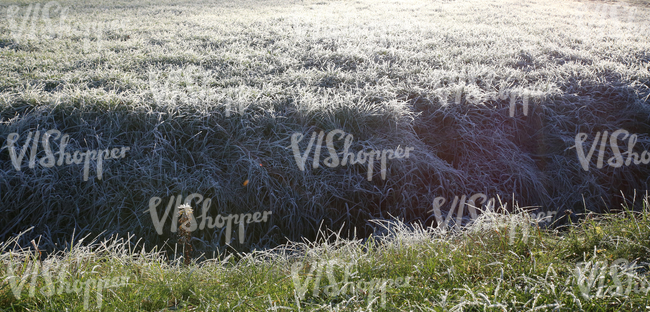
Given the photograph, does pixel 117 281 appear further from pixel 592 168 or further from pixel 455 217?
pixel 592 168

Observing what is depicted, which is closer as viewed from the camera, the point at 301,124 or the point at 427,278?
the point at 427,278

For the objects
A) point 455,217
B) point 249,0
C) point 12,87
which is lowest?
point 455,217

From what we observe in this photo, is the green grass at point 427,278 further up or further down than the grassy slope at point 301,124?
further down

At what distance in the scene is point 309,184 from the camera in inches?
96.3

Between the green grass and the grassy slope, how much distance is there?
0.73 metres

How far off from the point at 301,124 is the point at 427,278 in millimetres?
1638

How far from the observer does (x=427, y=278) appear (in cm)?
141

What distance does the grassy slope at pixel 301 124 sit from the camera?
2330mm

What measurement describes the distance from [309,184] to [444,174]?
1.05m

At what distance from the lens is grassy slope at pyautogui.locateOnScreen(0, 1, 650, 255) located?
7.64 feet

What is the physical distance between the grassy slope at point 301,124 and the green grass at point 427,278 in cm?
73

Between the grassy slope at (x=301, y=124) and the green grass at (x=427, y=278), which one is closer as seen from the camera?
the green grass at (x=427, y=278)

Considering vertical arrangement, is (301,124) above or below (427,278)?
above

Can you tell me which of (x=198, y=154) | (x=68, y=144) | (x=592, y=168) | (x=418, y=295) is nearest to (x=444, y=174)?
(x=592, y=168)
